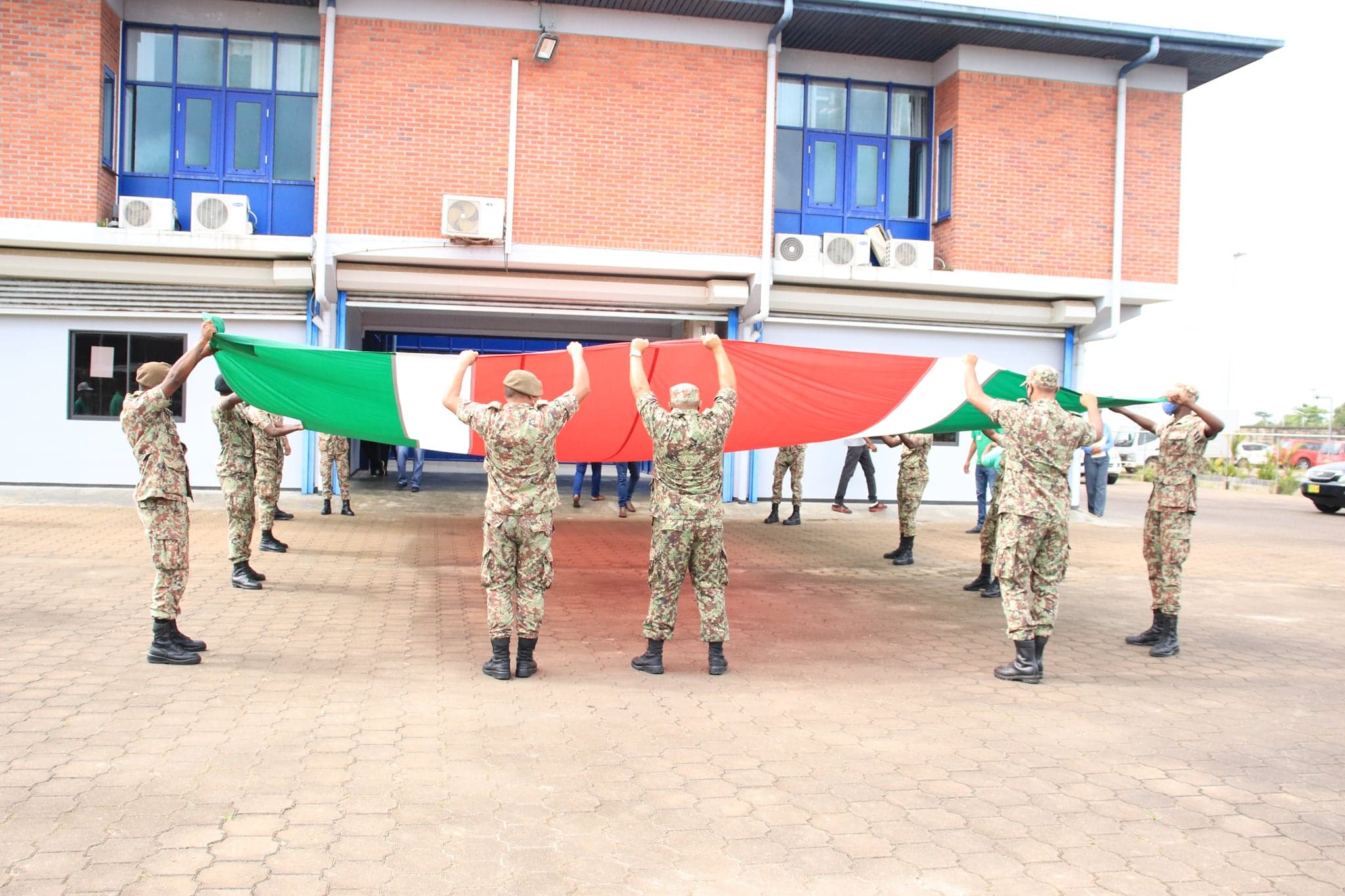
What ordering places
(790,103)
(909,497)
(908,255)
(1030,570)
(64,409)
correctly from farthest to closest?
(790,103), (908,255), (64,409), (909,497), (1030,570)

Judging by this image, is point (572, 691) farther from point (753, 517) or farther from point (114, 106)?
point (114, 106)

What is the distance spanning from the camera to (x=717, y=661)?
6.20 m

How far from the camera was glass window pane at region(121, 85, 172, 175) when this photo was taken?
14.4 m

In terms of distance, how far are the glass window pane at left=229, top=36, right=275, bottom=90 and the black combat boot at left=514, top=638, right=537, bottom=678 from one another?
38.7 feet

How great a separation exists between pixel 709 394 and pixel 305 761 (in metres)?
Answer: 4.43

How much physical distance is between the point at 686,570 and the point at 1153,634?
361cm

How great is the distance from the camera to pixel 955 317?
1577cm

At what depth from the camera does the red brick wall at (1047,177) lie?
1509 centimetres

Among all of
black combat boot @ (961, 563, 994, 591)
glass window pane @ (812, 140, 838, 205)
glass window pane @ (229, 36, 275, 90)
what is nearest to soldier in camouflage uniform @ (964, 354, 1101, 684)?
black combat boot @ (961, 563, 994, 591)

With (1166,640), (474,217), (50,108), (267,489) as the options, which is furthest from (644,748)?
(50,108)

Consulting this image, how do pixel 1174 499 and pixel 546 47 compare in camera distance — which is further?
pixel 546 47

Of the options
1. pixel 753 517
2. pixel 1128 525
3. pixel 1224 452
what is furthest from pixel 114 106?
pixel 1224 452

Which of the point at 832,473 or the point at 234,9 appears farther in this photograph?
the point at 832,473

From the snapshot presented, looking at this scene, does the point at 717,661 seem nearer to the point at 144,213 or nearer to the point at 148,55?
the point at 144,213
